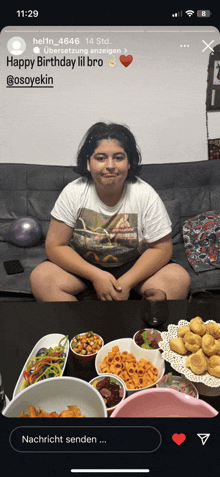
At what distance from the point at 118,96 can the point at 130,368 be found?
0.57 m

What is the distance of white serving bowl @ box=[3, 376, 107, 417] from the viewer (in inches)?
19.8

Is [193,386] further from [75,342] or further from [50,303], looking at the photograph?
[50,303]

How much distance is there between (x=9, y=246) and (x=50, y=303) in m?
0.33

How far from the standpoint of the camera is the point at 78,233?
2.91ft

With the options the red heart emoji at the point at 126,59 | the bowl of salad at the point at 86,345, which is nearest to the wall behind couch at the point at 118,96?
the red heart emoji at the point at 126,59

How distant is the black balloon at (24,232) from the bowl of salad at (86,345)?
0.35 meters

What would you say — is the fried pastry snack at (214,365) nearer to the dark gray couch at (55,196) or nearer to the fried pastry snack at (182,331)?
the fried pastry snack at (182,331)

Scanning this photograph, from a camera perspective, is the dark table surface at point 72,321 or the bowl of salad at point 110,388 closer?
the bowl of salad at point 110,388

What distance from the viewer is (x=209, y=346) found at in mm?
550

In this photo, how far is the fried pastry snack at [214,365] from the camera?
0.54m
